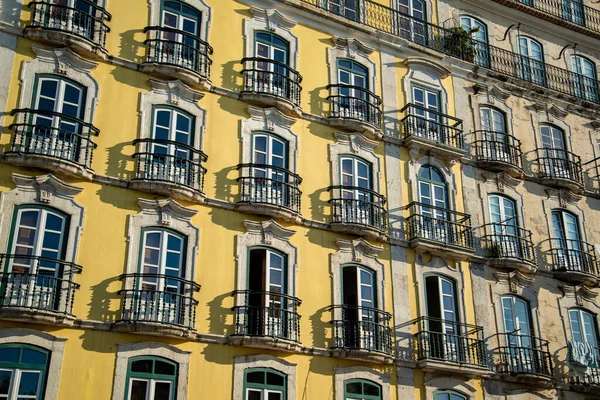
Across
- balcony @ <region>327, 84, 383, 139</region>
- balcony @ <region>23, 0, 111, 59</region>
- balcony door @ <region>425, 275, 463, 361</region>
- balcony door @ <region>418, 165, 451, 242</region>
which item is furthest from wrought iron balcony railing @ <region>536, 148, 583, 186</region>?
balcony @ <region>23, 0, 111, 59</region>

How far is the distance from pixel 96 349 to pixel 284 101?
27.6 ft

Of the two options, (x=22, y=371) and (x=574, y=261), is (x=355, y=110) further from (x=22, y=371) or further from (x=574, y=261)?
(x=22, y=371)

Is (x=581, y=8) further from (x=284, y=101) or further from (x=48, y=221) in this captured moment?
(x=48, y=221)

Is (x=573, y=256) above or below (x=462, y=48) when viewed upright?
below

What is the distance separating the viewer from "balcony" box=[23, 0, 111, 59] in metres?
18.6

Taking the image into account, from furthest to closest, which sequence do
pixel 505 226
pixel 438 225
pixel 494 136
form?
pixel 494 136 < pixel 505 226 < pixel 438 225

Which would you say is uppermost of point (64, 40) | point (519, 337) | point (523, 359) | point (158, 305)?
point (64, 40)

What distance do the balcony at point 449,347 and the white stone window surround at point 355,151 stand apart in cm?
415

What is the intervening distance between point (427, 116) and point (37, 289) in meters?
12.9

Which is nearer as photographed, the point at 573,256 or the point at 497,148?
the point at 573,256

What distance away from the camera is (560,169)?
992 inches

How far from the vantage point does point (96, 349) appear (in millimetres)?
16484

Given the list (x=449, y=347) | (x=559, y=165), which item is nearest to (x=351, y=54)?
(x=559, y=165)

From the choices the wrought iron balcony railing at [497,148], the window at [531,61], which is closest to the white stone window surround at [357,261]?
the wrought iron balcony railing at [497,148]
